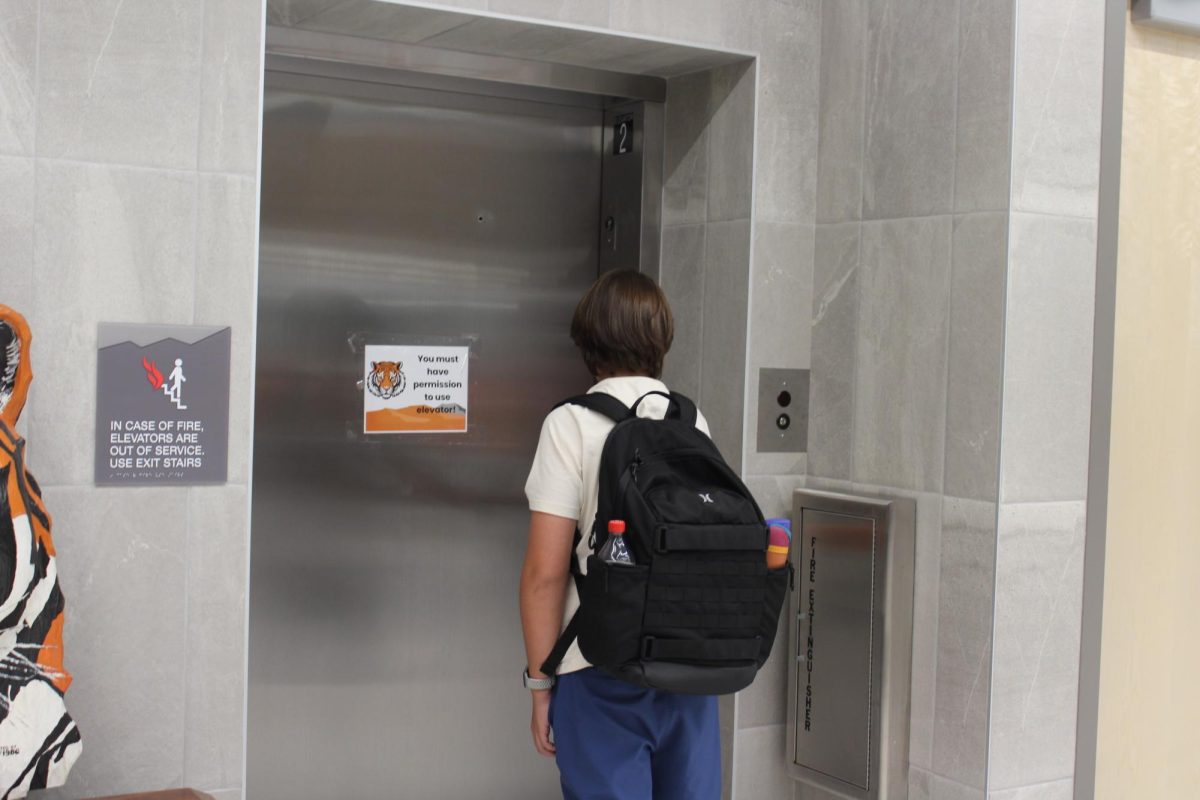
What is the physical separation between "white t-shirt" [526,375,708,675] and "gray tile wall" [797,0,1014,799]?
3.50 ft

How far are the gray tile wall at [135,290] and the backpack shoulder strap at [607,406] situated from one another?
2.65 feet

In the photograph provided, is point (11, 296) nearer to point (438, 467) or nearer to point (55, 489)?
point (55, 489)

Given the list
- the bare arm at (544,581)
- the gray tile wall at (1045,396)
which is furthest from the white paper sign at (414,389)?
the gray tile wall at (1045,396)

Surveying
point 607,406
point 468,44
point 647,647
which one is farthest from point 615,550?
point 468,44

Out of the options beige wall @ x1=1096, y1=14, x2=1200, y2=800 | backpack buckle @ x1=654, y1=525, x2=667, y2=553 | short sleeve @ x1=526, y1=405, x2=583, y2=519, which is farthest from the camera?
beige wall @ x1=1096, y1=14, x2=1200, y2=800

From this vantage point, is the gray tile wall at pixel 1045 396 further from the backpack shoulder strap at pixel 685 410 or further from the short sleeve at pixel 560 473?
the short sleeve at pixel 560 473

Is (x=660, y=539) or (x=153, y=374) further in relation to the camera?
(x=153, y=374)

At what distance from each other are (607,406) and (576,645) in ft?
1.69

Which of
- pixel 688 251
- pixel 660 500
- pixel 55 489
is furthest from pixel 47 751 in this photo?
pixel 688 251

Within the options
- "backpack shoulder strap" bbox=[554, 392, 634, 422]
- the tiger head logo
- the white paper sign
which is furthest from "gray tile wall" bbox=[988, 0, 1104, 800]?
the tiger head logo

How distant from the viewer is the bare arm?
2.80 metres

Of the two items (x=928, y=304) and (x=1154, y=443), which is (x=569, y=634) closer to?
(x=928, y=304)

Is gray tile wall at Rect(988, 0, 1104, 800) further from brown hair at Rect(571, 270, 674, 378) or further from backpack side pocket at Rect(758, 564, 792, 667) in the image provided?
brown hair at Rect(571, 270, 674, 378)

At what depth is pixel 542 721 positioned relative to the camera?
293cm
